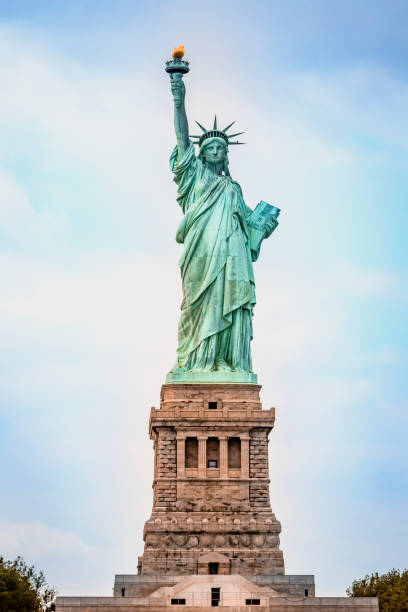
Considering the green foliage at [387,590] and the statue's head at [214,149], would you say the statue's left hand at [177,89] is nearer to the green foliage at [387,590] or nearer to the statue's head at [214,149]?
the statue's head at [214,149]

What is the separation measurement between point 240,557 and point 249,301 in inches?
379

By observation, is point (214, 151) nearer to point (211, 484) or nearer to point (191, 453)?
point (191, 453)

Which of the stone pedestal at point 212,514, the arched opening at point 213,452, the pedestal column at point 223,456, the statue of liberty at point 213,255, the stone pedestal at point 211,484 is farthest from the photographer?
the statue of liberty at point 213,255

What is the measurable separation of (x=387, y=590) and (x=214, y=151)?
18196 millimetres

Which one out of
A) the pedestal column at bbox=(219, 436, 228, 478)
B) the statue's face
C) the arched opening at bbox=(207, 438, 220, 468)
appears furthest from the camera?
the statue's face

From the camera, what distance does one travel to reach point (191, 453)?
5928cm

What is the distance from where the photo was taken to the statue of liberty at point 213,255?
201 feet

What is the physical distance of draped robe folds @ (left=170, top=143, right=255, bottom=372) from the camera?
201ft

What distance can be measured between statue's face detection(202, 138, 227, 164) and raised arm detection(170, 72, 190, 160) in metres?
0.80

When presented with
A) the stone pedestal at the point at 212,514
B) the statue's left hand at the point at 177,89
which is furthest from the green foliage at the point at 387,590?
the statue's left hand at the point at 177,89

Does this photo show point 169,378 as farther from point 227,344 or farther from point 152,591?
point 152,591

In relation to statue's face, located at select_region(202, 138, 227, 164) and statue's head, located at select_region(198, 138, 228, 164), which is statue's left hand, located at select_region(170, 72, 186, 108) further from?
statue's face, located at select_region(202, 138, 227, 164)

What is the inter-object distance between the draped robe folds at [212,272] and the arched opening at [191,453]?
113 inches

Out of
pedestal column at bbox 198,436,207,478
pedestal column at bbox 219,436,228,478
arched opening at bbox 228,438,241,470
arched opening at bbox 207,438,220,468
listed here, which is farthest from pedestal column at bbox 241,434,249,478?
pedestal column at bbox 198,436,207,478
